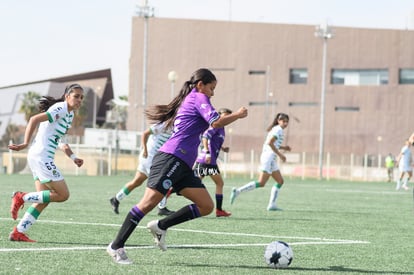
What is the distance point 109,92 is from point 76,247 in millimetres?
101388

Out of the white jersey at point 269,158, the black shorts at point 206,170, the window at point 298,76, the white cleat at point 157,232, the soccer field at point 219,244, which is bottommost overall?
the soccer field at point 219,244

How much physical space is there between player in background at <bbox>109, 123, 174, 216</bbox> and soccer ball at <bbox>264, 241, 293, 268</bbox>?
22.6 feet

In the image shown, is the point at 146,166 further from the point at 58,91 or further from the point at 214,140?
the point at 58,91

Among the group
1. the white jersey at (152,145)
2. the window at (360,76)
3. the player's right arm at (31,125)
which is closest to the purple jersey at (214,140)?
the white jersey at (152,145)

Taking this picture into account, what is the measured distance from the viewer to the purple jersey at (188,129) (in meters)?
8.42

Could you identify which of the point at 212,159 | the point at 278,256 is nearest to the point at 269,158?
the point at 212,159

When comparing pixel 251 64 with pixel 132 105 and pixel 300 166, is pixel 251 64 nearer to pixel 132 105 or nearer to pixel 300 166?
pixel 132 105

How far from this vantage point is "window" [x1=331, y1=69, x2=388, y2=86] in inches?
3174

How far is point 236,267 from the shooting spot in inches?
326

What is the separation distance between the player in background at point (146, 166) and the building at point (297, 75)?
6309cm

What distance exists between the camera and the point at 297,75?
82.7 meters

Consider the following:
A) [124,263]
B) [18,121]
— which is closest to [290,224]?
[124,263]

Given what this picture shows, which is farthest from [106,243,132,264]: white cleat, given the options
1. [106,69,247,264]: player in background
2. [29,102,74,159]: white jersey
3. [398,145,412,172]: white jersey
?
[398,145,412,172]: white jersey

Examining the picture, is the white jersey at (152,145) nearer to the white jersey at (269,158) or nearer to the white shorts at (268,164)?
the white jersey at (269,158)
